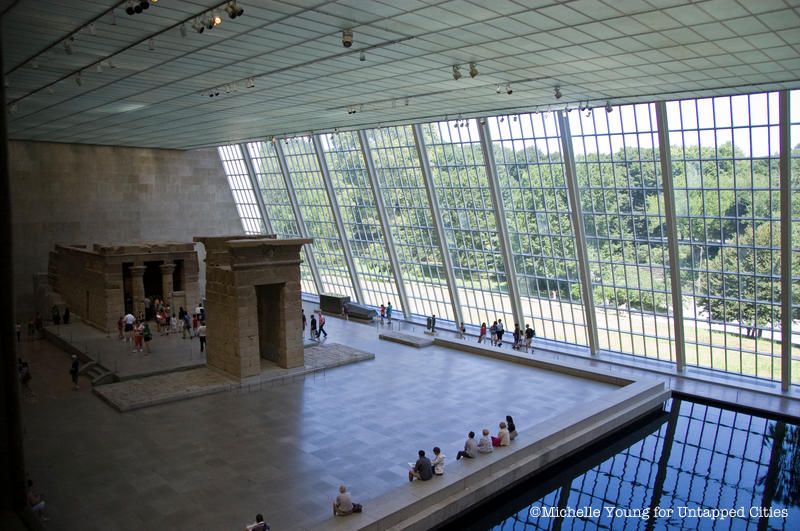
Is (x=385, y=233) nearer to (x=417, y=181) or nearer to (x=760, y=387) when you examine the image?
(x=417, y=181)

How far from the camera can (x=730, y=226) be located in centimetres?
1902

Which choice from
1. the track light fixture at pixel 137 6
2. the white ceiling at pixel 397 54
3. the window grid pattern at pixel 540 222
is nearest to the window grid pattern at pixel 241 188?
the white ceiling at pixel 397 54

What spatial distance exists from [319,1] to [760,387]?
1692 centimetres

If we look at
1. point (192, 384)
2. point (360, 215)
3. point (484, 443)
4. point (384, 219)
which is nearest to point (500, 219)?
point (384, 219)

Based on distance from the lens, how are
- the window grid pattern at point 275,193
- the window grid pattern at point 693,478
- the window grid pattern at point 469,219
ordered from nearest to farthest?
the window grid pattern at point 693,478, the window grid pattern at point 469,219, the window grid pattern at point 275,193

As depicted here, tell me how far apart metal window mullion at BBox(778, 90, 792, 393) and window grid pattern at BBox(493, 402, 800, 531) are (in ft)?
8.26

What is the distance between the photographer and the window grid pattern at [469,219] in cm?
2539

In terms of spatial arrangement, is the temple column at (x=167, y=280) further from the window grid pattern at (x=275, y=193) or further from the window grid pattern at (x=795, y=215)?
the window grid pattern at (x=795, y=215)

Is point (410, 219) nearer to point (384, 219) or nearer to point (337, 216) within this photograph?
point (384, 219)

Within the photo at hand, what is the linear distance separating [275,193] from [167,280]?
11835mm

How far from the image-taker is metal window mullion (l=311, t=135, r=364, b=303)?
106ft

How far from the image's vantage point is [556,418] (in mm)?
15000

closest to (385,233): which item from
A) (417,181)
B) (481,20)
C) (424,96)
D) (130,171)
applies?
(417,181)

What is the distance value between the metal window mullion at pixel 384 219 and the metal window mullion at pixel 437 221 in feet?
10.6
